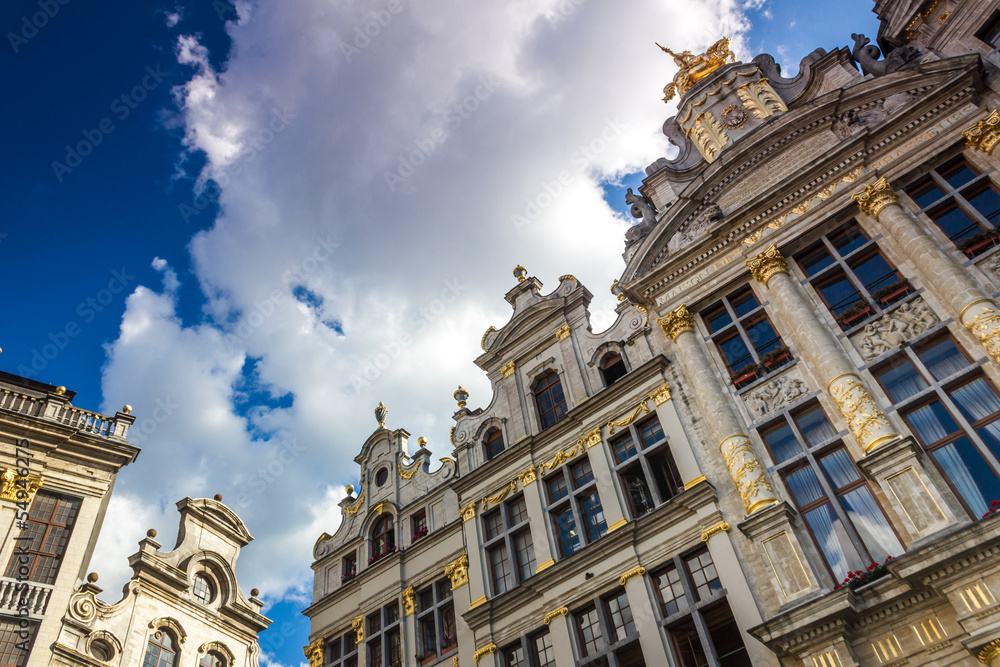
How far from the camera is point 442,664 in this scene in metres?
20.6

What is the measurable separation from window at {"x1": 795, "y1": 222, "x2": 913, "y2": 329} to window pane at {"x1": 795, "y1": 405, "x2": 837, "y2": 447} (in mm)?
2373

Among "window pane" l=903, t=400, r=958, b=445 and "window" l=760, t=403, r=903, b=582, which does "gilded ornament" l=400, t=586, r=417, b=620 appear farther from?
"window pane" l=903, t=400, r=958, b=445

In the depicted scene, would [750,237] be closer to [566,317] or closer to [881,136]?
[881,136]

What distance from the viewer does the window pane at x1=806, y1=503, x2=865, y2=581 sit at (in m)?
15.2

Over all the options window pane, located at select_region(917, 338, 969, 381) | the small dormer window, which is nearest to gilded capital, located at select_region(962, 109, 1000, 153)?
window pane, located at select_region(917, 338, 969, 381)

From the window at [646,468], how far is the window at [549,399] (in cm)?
284

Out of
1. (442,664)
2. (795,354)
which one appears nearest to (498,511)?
(442,664)

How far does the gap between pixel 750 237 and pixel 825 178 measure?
98.0 inches

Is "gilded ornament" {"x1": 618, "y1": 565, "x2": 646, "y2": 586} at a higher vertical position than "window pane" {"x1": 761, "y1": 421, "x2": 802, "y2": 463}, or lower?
lower

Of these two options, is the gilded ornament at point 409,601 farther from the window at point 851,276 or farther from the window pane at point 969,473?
the window pane at point 969,473

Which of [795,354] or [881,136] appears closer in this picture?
[795,354]

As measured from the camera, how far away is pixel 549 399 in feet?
77.8

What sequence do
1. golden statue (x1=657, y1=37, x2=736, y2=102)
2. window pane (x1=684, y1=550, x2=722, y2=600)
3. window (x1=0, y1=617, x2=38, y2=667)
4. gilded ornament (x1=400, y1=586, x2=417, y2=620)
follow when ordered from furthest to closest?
golden statue (x1=657, y1=37, x2=736, y2=102), gilded ornament (x1=400, y1=586, x2=417, y2=620), window (x1=0, y1=617, x2=38, y2=667), window pane (x1=684, y1=550, x2=722, y2=600)

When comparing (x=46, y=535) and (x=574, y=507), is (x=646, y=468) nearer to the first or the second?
(x=574, y=507)
